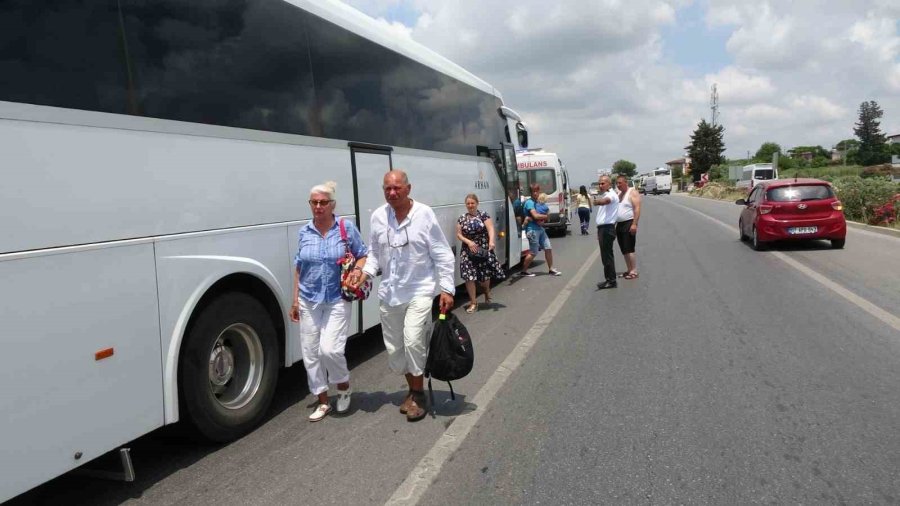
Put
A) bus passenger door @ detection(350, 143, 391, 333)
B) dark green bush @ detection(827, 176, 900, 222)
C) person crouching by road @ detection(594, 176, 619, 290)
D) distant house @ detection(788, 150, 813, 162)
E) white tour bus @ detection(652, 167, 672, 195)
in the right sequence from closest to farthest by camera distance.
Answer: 1. bus passenger door @ detection(350, 143, 391, 333)
2. person crouching by road @ detection(594, 176, 619, 290)
3. dark green bush @ detection(827, 176, 900, 222)
4. white tour bus @ detection(652, 167, 672, 195)
5. distant house @ detection(788, 150, 813, 162)

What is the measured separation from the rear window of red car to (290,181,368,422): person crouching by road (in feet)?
39.8

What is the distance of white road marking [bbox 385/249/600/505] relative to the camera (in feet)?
11.4

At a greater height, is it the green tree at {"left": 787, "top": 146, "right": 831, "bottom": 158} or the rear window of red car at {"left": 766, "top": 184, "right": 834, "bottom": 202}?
the green tree at {"left": 787, "top": 146, "right": 831, "bottom": 158}

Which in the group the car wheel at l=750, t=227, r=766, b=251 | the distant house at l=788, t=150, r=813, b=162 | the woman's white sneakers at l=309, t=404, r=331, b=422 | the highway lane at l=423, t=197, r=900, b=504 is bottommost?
the highway lane at l=423, t=197, r=900, b=504

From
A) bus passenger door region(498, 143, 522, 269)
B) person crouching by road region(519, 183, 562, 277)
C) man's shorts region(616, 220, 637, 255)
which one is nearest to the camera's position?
man's shorts region(616, 220, 637, 255)

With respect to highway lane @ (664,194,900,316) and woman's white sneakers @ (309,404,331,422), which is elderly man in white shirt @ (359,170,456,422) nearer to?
woman's white sneakers @ (309,404,331,422)

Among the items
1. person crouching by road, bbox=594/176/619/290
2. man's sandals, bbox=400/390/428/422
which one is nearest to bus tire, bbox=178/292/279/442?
man's sandals, bbox=400/390/428/422

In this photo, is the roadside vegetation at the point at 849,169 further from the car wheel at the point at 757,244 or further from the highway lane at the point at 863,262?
the car wheel at the point at 757,244

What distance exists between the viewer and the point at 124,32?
3533 millimetres

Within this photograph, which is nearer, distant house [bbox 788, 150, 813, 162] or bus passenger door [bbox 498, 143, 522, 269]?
bus passenger door [bbox 498, 143, 522, 269]

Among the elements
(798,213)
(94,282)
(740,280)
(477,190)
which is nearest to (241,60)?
(94,282)

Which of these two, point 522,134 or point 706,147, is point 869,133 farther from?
point 522,134

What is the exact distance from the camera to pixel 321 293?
4.53 metres

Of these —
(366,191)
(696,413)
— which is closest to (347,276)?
(366,191)
